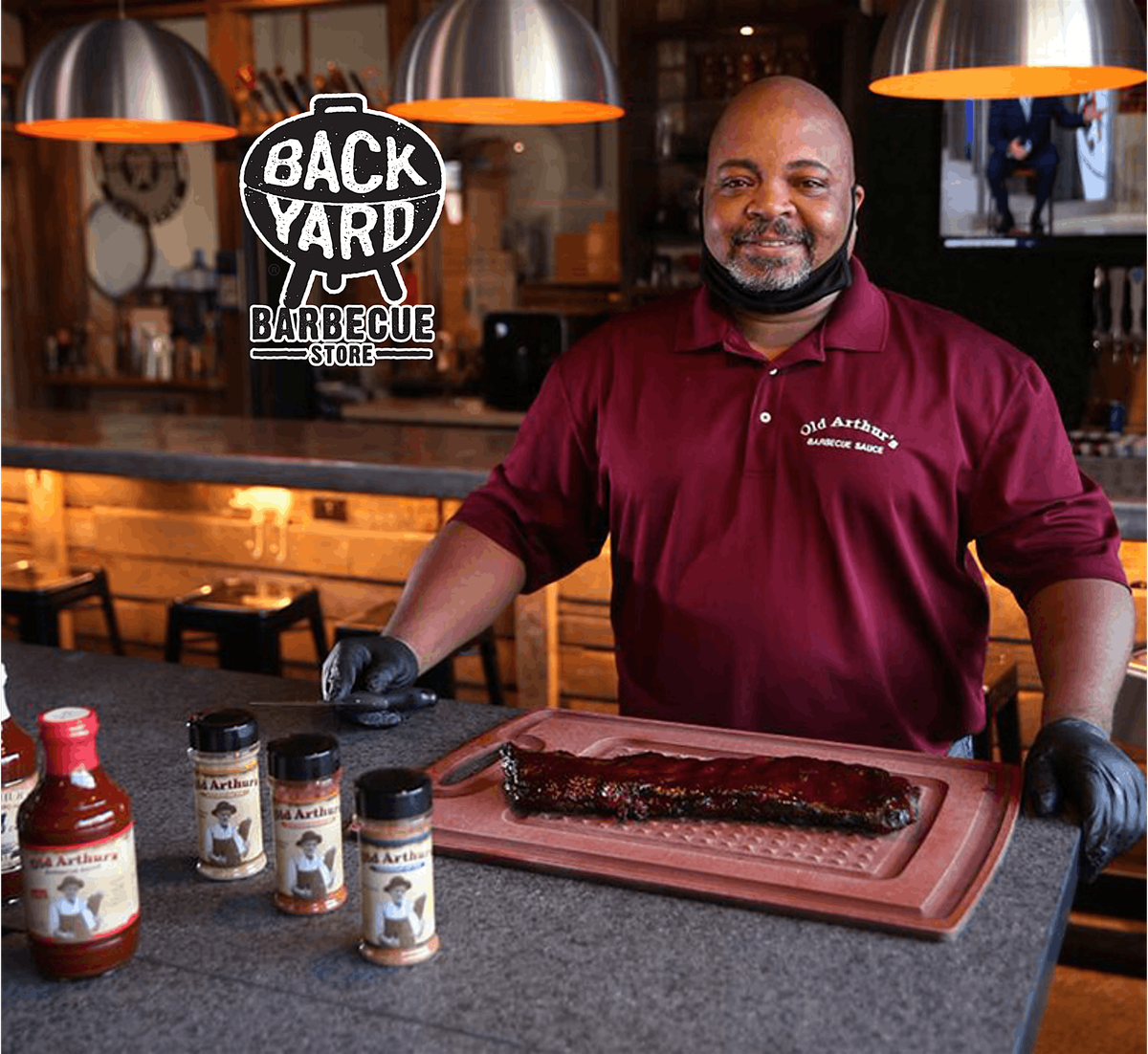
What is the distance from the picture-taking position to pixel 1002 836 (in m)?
1.45

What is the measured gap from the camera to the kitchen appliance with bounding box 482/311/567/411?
586 cm

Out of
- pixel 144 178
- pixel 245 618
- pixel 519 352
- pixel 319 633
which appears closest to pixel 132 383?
pixel 144 178

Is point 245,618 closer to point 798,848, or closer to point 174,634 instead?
point 174,634

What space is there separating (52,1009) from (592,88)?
6.04ft

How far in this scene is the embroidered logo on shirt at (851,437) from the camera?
2.01 m

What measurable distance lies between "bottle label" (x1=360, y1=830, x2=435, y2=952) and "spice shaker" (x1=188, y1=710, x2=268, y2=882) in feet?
0.71

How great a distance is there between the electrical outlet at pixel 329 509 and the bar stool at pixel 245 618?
0.29m

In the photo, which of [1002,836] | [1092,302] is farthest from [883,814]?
[1092,302]

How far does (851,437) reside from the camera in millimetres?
2020

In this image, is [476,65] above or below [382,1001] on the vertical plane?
above

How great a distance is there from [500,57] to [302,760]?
5.09 feet

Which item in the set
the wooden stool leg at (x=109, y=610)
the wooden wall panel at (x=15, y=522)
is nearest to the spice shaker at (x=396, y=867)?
the wooden stool leg at (x=109, y=610)

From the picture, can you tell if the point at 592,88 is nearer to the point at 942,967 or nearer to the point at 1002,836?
the point at 1002,836

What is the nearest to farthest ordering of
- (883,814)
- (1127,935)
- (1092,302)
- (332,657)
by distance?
(883,814) < (332,657) < (1127,935) < (1092,302)
